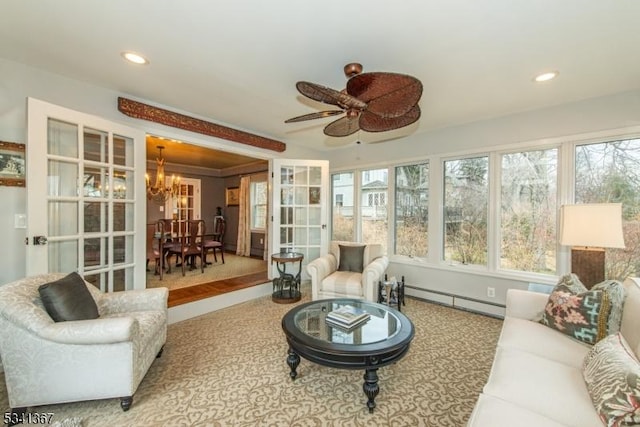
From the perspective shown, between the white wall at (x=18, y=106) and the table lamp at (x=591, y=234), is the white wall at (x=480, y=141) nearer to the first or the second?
the table lamp at (x=591, y=234)

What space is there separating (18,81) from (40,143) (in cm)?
66

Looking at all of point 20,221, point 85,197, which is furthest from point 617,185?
point 20,221

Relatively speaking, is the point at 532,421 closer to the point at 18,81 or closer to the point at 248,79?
the point at 248,79

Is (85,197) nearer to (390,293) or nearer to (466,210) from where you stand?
(390,293)

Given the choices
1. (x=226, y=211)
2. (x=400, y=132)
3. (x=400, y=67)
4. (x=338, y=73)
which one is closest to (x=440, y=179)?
(x=400, y=132)

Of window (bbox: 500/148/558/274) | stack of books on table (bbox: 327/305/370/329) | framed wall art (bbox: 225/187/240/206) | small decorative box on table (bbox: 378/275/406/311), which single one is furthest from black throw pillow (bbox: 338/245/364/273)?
framed wall art (bbox: 225/187/240/206)

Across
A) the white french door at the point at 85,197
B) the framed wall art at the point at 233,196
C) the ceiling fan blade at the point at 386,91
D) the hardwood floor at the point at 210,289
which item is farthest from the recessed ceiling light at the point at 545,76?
the framed wall art at the point at 233,196

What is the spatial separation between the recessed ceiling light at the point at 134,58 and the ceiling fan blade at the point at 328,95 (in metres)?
1.48

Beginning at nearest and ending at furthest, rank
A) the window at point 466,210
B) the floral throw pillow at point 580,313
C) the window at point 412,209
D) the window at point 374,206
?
the floral throw pillow at point 580,313, the window at point 466,210, the window at point 412,209, the window at point 374,206

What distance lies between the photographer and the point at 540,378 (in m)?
1.38

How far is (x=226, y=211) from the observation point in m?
7.83

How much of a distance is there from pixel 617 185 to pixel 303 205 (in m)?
3.66

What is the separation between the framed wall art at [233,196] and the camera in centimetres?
746

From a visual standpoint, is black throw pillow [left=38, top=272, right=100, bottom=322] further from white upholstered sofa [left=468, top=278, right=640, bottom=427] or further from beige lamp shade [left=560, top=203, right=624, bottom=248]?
beige lamp shade [left=560, top=203, right=624, bottom=248]
